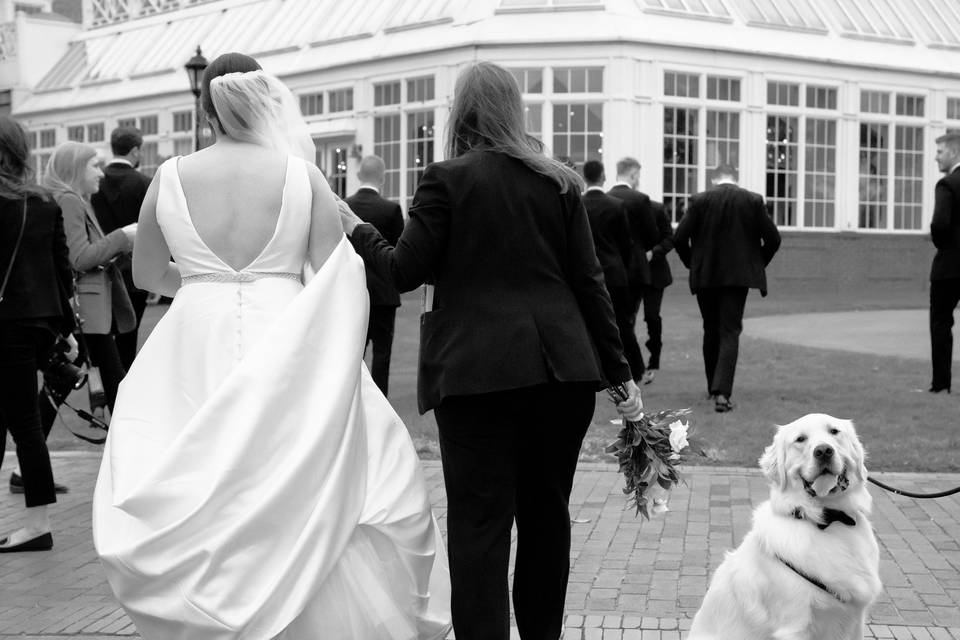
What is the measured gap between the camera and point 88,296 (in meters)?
7.82

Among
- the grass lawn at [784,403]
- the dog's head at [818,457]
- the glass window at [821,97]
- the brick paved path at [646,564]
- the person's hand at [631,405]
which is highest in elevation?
the glass window at [821,97]

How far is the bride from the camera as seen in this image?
4031 millimetres

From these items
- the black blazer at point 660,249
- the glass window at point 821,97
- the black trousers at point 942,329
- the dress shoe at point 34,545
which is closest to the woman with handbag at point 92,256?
the dress shoe at point 34,545

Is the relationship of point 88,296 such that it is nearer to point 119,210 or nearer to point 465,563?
point 119,210

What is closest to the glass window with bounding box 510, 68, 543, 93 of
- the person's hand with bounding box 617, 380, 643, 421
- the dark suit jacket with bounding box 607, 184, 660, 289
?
the dark suit jacket with bounding box 607, 184, 660, 289

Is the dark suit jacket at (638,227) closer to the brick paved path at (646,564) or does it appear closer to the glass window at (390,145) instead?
the brick paved path at (646,564)

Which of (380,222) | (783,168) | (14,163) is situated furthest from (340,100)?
(14,163)

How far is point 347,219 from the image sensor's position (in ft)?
15.0

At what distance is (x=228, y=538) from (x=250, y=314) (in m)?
→ 0.78

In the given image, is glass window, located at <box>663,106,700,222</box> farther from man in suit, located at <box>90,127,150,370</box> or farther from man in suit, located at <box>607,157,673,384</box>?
man in suit, located at <box>90,127,150,370</box>

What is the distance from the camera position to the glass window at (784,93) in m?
27.9

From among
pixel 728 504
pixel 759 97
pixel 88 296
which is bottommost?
pixel 728 504

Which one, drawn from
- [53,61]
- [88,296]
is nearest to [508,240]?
[88,296]

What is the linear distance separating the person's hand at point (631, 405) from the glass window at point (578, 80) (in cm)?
2263
